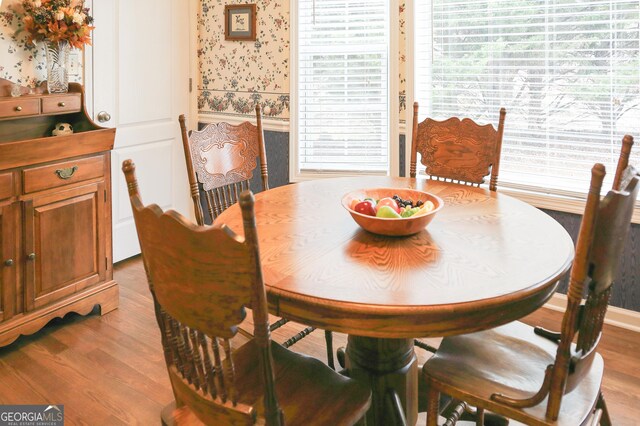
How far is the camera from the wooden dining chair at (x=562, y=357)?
4.07ft

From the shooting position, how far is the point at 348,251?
62.5 inches

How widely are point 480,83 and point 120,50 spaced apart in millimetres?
2316

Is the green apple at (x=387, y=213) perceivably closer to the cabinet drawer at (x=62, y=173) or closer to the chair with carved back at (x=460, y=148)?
the chair with carved back at (x=460, y=148)

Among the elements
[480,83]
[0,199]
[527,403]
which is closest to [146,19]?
[0,199]

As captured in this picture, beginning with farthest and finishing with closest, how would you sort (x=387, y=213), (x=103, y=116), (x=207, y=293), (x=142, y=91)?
1. (x=142, y=91)
2. (x=103, y=116)
3. (x=387, y=213)
4. (x=207, y=293)

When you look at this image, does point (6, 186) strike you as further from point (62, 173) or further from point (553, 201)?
point (553, 201)

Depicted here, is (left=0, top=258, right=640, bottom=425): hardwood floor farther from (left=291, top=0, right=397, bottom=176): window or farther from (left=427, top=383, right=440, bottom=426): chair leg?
(left=291, top=0, right=397, bottom=176): window

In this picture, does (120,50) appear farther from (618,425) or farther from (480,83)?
(618,425)

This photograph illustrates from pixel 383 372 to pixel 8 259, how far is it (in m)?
1.82

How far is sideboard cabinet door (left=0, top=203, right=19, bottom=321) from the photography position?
2484 millimetres

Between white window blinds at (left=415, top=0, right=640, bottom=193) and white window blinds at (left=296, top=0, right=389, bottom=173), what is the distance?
0.88 feet

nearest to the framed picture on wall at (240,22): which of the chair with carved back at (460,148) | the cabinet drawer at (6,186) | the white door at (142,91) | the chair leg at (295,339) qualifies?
the white door at (142,91)

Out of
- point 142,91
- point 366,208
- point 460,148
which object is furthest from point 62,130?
point 460,148

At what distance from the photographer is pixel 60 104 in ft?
9.16
